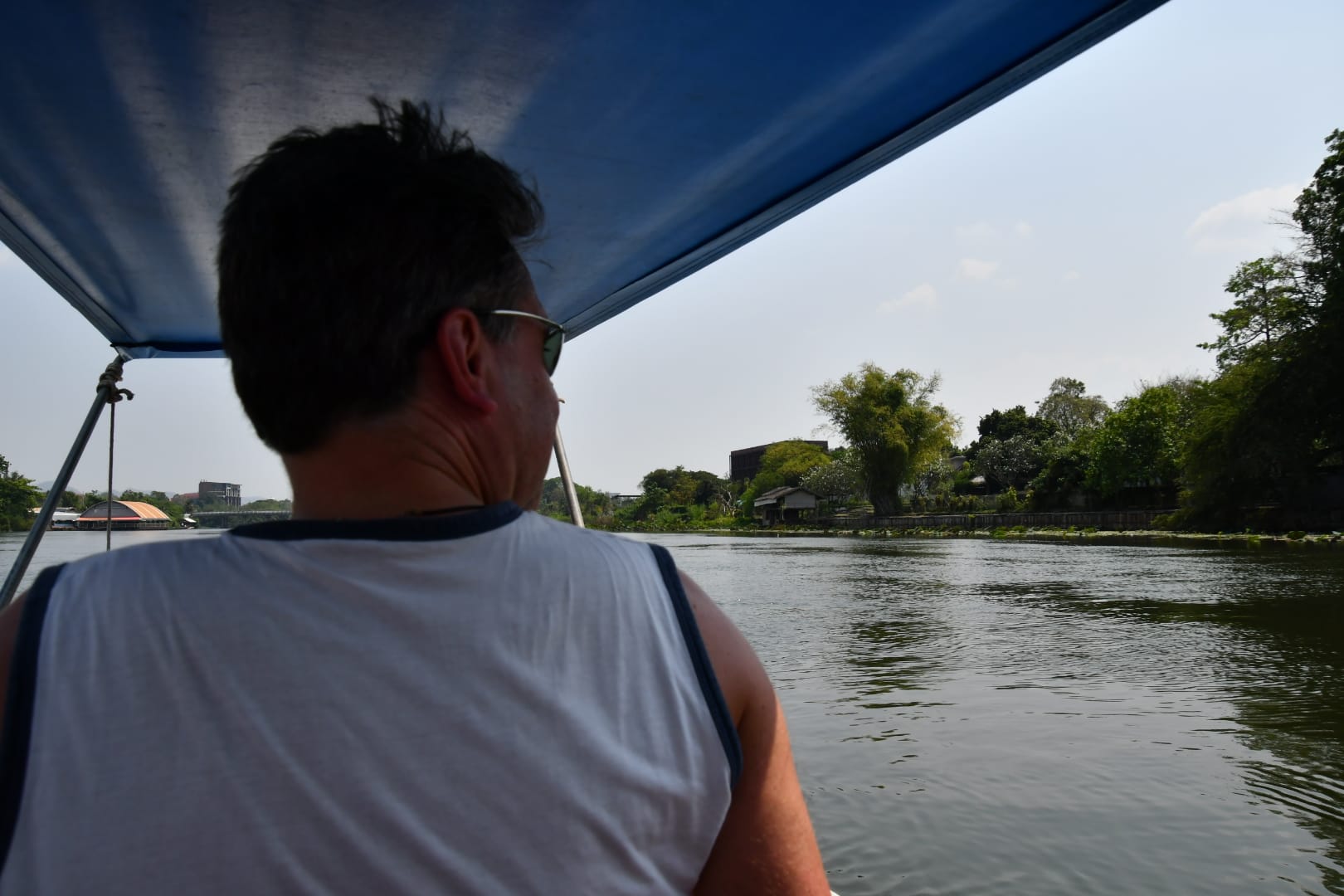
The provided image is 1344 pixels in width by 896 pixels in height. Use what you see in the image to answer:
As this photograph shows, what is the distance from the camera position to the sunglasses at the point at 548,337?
0.76 metres

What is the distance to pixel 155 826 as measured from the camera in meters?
0.57

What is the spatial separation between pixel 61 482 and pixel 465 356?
2345 mm

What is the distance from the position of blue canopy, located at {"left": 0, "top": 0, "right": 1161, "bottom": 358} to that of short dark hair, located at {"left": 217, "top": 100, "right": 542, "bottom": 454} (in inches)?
28.8

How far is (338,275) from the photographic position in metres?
0.69

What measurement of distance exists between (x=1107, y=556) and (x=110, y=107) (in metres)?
19.9

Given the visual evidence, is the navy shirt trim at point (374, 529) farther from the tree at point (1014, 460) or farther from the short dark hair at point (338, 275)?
the tree at point (1014, 460)

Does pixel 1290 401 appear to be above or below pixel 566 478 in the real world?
above

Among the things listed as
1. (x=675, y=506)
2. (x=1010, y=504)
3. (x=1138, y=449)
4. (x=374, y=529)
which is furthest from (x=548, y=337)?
(x=675, y=506)

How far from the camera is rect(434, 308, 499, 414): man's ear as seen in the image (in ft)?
2.35

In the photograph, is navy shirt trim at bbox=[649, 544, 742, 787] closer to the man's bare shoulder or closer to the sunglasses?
the sunglasses

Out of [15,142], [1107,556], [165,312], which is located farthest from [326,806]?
[1107,556]

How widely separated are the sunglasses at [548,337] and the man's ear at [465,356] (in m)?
0.02

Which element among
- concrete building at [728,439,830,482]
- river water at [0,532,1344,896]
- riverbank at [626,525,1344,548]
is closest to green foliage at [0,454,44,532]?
riverbank at [626,525,1344,548]

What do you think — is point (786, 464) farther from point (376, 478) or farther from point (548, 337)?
point (376, 478)
